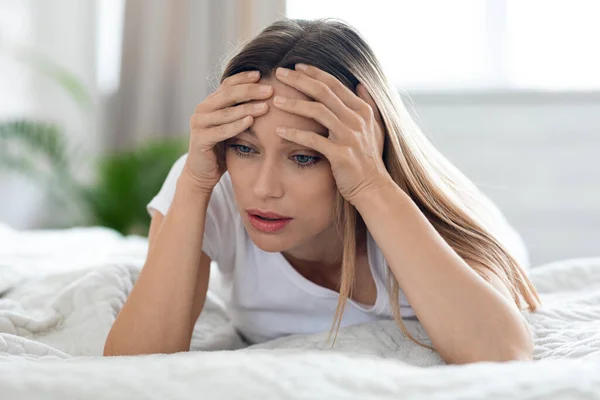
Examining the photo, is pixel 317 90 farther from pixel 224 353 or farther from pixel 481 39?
pixel 481 39

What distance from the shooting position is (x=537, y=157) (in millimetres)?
3947

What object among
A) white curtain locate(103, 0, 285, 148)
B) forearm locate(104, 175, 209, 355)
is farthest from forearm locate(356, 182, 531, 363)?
white curtain locate(103, 0, 285, 148)

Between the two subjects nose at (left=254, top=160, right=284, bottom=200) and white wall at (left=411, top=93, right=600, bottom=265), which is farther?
white wall at (left=411, top=93, right=600, bottom=265)

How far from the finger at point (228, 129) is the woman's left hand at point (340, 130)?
5cm

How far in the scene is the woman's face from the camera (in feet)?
4.04

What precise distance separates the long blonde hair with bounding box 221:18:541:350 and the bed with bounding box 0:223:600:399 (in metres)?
0.10

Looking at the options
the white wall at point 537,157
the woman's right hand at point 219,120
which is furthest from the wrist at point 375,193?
the white wall at point 537,157

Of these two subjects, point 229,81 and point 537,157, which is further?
point 537,157

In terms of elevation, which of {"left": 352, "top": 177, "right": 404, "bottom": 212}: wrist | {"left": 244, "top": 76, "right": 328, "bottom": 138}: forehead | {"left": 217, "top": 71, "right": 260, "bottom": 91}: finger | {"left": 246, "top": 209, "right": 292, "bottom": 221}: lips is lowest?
{"left": 246, "top": 209, "right": 292, "bottom": 221}: lips

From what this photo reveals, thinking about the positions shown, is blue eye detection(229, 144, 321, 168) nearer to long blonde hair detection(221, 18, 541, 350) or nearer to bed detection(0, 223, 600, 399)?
long blonde hair detection(221, 18, 541, 350)

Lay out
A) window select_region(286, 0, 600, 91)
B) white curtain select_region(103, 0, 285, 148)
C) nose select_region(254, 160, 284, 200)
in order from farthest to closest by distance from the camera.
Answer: white curtain select_region(103, 0, 285, 148)
window select_region(286, 0, 600, 91)
nose select_region(254, 160, 284, 200)

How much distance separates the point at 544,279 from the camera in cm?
180

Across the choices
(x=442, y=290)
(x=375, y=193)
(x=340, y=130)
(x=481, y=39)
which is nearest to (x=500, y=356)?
(x=442, y=290)

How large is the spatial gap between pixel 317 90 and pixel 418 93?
117 inches
